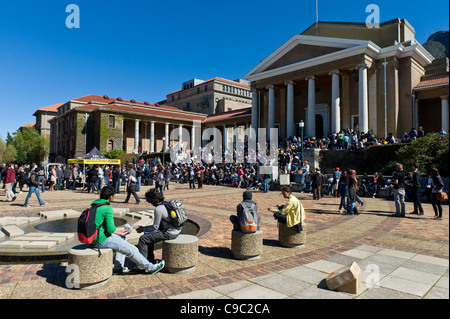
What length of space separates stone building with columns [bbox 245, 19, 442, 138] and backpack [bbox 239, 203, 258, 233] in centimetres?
2654

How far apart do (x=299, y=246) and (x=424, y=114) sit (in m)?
33.0

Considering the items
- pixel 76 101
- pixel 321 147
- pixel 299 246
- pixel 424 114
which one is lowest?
pixel 299 246

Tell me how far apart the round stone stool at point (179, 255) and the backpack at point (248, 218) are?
3.54ft

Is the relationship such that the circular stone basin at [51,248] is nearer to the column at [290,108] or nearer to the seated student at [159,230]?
the seated student at [159,230]

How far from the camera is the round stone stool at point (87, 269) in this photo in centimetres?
391

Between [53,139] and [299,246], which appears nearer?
[299,246]

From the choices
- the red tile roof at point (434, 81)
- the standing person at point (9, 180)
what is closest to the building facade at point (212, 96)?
the red tile roof at point (434, 81)

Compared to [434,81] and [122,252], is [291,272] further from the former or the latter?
[434,81]

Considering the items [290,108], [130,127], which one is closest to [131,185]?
[290,108]
